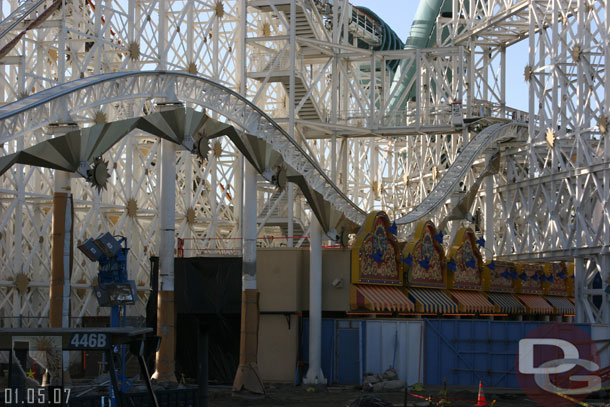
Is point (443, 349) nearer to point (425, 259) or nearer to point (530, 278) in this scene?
point (425, 259)

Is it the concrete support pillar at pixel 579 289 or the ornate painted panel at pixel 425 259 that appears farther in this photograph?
the concrete support pillar at pixel 579 289

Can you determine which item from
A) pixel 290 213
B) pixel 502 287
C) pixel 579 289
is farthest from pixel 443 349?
pixel 290 213

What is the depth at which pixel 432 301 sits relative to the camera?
121 feet

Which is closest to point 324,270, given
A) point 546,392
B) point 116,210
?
point 546,392

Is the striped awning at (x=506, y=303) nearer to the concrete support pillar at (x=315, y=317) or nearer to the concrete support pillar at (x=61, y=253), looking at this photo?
the concrete support pillar at (x=315, y=317)

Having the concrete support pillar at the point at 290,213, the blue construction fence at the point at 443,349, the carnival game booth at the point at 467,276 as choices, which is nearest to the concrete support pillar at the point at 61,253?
the blue construction fence at the point at 443,349

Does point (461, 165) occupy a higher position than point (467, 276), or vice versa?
point (461, 165)

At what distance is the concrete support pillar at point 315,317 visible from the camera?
3191cm

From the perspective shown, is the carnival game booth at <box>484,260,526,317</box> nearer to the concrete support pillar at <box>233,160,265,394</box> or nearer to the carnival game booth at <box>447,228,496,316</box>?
the carnival game booth at <box>447,228,496,316</box>

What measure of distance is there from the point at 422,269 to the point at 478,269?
5060 millimetres

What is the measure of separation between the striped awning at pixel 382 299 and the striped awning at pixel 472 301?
3.82 meters

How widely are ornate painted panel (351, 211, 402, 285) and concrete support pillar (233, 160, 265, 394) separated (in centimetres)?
414

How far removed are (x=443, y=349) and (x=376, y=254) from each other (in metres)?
4.34

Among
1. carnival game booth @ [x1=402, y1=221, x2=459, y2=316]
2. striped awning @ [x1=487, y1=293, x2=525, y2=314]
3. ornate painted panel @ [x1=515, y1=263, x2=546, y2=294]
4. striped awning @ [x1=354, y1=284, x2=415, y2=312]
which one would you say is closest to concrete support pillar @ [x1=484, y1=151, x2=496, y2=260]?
ornate painted panel @ [x1=515, y1=263, x2=546, y2=294]
